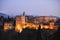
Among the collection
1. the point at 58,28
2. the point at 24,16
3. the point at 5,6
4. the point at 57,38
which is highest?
the point at 5,6

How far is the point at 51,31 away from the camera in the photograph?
2.52 meters

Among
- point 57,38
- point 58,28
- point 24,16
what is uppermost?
point 24,16

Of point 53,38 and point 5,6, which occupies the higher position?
point 5,6

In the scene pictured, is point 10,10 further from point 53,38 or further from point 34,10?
point 53,38

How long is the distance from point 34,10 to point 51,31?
0.49m

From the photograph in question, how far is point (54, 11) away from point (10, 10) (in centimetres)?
Answer: 81

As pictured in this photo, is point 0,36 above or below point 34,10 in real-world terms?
below

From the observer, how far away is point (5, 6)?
2549mm

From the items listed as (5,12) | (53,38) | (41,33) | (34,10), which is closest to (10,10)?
(5,12)

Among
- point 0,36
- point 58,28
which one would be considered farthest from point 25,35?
point 58,28

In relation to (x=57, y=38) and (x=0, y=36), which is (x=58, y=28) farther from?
(x=0, y=36)

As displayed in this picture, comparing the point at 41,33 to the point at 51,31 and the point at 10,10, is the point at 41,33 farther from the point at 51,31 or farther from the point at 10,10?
the point at 10,10

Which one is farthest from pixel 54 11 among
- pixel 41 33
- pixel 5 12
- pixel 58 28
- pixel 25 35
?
pixel 5 12

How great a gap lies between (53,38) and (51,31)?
5.2 inches
